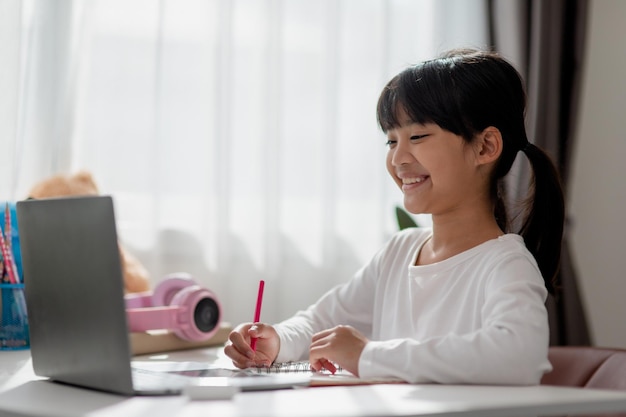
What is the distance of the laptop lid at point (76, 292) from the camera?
854mm

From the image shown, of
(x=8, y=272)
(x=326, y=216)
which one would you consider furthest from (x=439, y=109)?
(x=326, y=216)

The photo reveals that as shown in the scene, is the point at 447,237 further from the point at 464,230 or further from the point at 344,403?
the point at 344,403

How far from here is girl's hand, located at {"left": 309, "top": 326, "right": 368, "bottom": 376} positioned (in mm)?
1009

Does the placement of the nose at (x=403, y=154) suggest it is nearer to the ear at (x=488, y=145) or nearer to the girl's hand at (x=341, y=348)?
the ear at (x=488, y=145)

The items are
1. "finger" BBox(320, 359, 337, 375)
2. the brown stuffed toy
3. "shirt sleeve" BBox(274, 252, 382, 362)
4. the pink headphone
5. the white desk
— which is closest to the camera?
the white desk

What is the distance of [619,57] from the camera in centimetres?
268

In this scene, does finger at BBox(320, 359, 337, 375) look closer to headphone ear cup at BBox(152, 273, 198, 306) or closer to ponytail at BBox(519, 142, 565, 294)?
ponytail at BBox(519, 142, 565, 294)

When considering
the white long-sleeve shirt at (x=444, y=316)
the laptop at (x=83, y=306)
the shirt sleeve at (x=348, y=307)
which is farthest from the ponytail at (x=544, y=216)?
the laptop at (x=83, y=306)

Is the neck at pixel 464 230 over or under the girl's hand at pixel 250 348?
over

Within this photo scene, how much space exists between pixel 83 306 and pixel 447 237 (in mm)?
589

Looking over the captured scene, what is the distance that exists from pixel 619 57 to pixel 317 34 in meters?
1.12

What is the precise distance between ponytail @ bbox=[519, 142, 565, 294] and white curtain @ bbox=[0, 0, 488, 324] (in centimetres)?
89

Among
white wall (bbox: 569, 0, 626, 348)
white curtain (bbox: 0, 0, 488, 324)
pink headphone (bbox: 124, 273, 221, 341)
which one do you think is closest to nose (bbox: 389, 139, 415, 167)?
pink headphone (bbox: 124, 273, 221, 341)

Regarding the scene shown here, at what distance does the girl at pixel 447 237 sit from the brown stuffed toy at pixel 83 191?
0.54m
